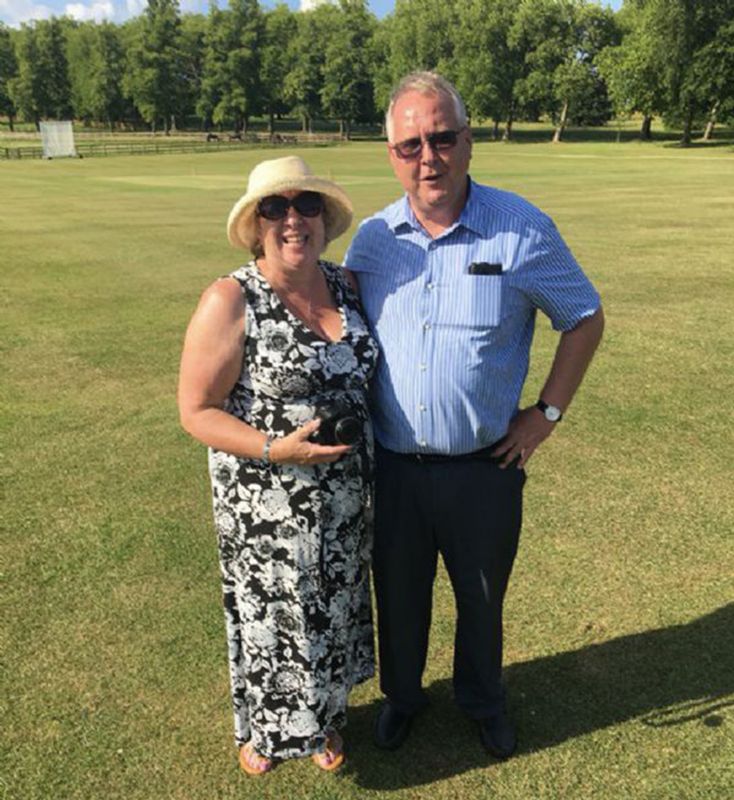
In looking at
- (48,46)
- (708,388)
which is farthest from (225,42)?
(708,388)

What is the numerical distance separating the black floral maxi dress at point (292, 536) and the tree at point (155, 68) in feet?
315

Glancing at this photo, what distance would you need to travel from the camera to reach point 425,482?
114 inches

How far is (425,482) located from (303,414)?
0.59 m

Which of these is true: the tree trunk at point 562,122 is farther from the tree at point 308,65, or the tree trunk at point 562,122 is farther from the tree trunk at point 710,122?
the tree at point 308,65

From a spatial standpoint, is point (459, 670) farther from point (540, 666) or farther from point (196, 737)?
point (196, 737)

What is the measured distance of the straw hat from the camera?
2.55 m

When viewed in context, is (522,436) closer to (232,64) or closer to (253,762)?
(253,762)

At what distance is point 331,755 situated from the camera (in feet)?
10.3

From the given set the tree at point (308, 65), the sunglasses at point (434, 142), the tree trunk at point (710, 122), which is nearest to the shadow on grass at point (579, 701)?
the sunglasses at point (434, 142)

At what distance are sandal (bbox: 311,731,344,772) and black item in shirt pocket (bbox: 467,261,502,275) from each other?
78.0 inches

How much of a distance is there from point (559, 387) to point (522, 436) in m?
0.28

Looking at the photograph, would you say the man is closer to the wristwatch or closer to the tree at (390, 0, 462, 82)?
the wristwatch

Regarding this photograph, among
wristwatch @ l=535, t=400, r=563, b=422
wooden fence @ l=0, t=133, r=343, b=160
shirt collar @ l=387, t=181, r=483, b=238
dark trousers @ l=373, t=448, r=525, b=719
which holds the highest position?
shirt collar @ l=387, t=181, r=483, b=238

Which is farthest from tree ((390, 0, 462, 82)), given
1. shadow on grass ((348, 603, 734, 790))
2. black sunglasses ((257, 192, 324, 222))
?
black sunglasses ((257, 192, 324, 222))
